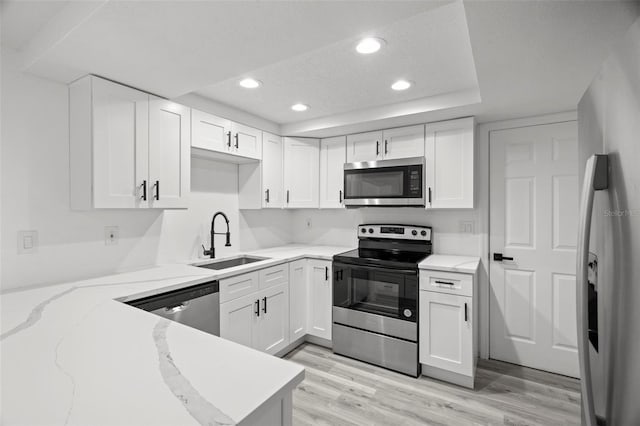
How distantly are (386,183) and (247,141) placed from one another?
4.55 ft

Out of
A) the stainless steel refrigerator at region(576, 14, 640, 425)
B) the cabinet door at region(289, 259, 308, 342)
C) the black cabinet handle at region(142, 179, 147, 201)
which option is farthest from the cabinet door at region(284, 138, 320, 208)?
the stainless steel refrigerator at region(576, 14, 640, 425)

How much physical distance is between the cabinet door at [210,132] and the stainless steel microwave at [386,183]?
1213mm

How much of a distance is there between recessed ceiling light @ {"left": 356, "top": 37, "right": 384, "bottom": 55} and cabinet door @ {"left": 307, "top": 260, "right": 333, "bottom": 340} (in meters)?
1.85

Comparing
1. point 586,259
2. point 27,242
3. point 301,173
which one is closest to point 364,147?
point 301,173

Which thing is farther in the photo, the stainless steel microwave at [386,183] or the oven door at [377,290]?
the stainless steel microwave at [386,183]

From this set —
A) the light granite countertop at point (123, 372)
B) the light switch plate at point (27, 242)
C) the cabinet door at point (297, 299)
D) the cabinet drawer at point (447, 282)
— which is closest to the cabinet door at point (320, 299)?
the cabinet door at point (297, 299)

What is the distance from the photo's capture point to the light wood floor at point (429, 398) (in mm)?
2008

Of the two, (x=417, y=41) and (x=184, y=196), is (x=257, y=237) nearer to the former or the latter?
(x=184, y=196)

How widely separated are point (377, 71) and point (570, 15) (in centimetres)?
103

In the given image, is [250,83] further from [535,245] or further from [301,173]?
[535,245]

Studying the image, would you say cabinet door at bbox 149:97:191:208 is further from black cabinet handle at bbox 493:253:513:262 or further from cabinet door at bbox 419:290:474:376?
black cabinet handle at bbox 493:253:513:262

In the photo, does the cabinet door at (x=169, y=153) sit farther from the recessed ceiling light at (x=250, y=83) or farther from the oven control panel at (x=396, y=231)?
the oven control panel at (x=396, y=231)

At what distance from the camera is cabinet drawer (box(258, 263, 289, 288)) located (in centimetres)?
259

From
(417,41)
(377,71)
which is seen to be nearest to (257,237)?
(377,71)
